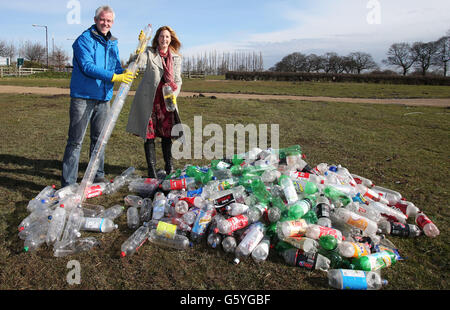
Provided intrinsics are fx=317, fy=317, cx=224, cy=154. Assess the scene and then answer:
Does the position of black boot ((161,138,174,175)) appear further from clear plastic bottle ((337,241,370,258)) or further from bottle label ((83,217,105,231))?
clear plastic bottle ((337,241,370,258))

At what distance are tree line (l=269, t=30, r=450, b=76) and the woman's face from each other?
62.6 metres

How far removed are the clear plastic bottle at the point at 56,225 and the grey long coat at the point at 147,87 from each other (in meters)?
1.61

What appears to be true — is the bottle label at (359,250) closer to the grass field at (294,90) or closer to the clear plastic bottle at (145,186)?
the clear plastic bottle at (145,186)

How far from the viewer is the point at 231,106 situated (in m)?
13.5

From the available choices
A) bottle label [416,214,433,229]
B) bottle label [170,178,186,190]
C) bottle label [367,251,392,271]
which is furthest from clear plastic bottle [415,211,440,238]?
bottle label [170,178,186,190]

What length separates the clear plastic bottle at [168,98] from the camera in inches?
182

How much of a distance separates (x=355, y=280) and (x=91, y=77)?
377 centimetres

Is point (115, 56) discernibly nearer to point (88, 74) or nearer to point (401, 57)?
point (88, 74)

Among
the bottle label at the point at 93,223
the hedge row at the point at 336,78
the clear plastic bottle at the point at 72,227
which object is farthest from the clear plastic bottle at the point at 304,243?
the hedge row at the point at 336,78

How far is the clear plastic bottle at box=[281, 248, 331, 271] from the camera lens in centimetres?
Answer: 303

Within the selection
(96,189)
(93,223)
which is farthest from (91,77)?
(93,223)

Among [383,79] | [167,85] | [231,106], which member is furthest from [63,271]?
[383,79]

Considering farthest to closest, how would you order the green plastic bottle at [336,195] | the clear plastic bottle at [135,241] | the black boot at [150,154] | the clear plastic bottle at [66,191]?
the black boot at [150,154] < the clear plastic bottle at [66,191] < the green plastic bottle at [336,195] < the clear plastic bottle at [135,241]

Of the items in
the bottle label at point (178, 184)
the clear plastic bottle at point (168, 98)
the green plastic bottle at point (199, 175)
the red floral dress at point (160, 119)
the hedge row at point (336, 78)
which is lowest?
the bottle label at point (178, 184)
